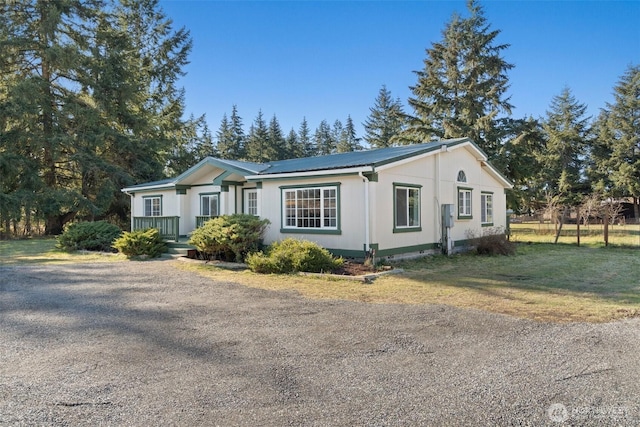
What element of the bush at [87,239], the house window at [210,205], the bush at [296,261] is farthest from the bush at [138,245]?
the bush at [296,261]

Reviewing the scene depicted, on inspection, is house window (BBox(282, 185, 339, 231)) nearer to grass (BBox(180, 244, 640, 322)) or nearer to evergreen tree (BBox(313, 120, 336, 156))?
grass (BBox(180, 244, 640, 322))

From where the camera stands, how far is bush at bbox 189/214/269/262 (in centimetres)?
1172

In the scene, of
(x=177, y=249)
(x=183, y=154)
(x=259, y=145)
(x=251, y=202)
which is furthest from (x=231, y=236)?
(x=259, y=145)

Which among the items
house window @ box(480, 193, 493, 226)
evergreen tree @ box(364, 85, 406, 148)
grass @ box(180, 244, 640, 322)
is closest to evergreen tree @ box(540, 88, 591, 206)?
evergreen tree @ box(364, 85, 406, 148)

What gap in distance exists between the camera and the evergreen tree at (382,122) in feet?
162

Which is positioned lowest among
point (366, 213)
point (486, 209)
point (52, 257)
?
point (52, 257)

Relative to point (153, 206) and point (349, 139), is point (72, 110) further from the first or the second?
point (349, 139)

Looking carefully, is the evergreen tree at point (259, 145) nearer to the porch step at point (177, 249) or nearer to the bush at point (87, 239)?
the bush at point (87, 239)

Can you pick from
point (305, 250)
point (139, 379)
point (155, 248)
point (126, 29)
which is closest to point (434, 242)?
point (305, 250)

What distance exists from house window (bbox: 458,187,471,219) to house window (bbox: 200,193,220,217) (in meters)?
9.43

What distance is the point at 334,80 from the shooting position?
83.8ft

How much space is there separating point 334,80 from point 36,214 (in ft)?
62.3

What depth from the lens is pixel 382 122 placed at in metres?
51.8

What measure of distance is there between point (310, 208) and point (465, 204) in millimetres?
6623
